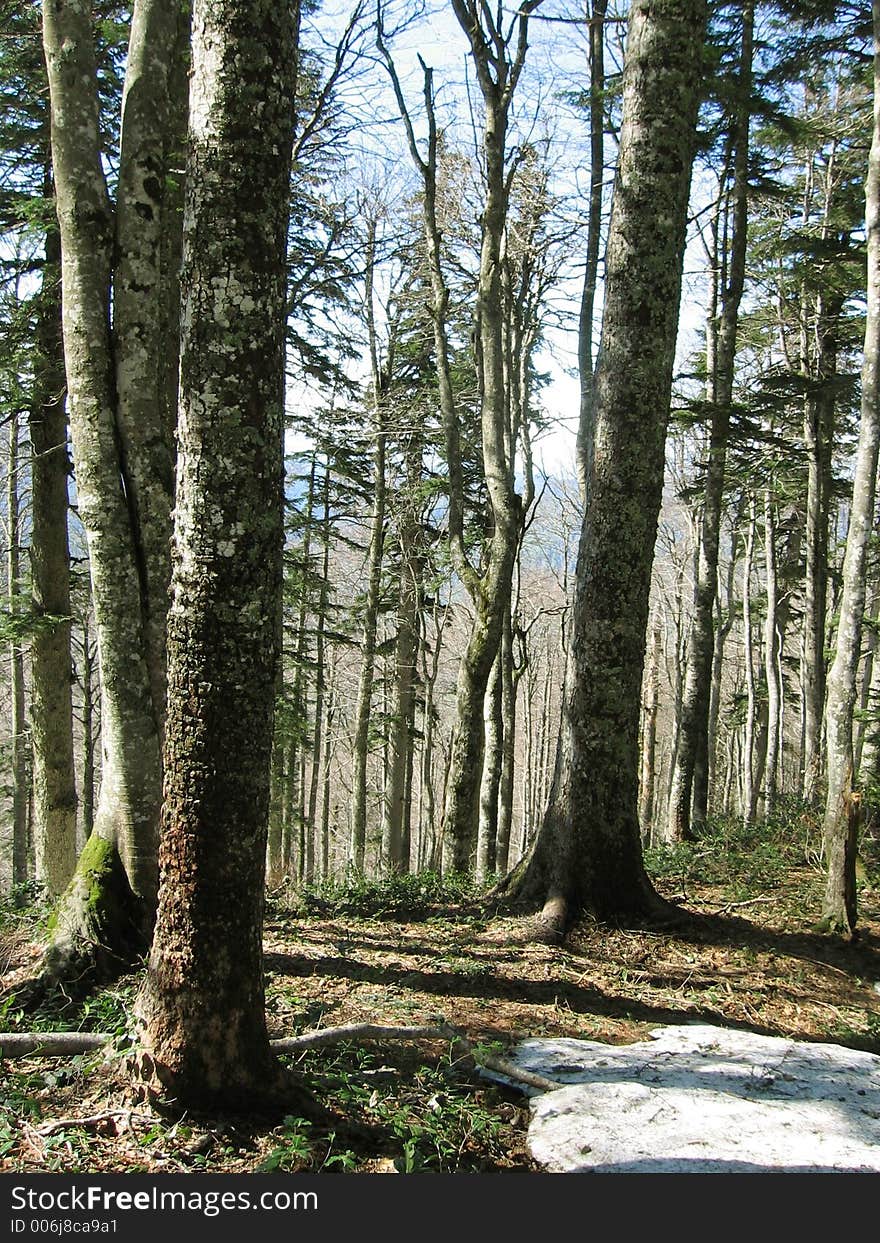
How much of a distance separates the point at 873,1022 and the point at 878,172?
6600 millimetres

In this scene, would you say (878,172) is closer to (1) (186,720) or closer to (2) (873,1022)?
(2) (873,1022)

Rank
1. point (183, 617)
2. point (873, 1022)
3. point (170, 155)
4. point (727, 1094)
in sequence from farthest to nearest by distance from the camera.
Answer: point (170, 155), point (873, 1022), point (727, 1094), point (183, 617)

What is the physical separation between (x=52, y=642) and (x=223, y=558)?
26.6ft

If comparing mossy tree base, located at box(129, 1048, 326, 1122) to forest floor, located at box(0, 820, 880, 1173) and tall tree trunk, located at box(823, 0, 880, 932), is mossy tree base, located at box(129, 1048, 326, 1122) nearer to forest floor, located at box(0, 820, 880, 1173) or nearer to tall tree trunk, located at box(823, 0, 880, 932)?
forest floor, located at box(0, 820, 880, 1173)

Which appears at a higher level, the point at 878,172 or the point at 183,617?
the point at 878,172

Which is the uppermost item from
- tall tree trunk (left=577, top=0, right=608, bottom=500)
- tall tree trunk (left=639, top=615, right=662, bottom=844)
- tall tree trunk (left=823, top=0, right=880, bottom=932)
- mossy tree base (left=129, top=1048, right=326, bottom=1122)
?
tall tree trunk (left=577, top=0, right=608, bottom=500)

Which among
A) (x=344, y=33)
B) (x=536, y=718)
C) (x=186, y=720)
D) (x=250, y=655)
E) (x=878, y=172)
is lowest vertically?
(x=536, y=718)

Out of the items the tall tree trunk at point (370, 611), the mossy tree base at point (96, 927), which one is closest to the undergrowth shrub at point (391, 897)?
the mossy tree base at point (96, 927)

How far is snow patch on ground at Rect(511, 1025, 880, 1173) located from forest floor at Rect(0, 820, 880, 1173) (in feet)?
0.80

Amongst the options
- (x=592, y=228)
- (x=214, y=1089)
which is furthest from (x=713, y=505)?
(x=214, y=1089)

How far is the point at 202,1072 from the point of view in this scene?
11.0 ft

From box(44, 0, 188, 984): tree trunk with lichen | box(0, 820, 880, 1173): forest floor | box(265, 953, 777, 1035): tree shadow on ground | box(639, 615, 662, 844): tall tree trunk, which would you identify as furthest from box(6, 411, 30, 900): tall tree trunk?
box(639, 615, 662, 844): tall tree trunk

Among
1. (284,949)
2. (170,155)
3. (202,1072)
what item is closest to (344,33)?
(170,155)

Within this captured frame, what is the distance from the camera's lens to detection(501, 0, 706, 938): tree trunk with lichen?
6254 mm
